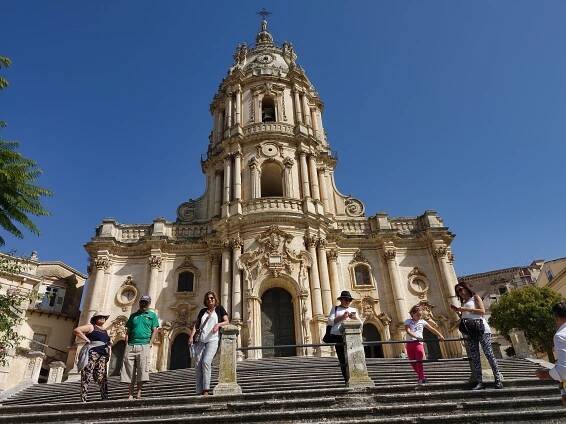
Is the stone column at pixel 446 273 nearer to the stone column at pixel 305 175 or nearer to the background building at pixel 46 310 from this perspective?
the stone column at pixel 305 175

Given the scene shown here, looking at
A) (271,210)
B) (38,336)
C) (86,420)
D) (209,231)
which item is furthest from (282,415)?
(38,336)

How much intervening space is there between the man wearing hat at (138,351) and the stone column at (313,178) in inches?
721

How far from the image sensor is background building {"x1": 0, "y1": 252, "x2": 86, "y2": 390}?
89.6 feet

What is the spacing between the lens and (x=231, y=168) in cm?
2789

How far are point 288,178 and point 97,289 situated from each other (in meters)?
13.4

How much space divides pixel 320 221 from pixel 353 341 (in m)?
16.0

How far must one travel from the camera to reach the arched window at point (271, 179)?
92.9ft

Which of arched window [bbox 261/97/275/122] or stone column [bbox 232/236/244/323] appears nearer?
stone column [bbox 232/236/244/323]

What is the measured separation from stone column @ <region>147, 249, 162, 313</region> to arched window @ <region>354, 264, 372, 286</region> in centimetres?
1219

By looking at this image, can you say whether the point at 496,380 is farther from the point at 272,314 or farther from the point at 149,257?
the point at 149,257

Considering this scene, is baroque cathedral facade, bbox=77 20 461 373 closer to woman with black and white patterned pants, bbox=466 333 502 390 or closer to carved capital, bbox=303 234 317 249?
carved capital, bbox=303 234 317 249

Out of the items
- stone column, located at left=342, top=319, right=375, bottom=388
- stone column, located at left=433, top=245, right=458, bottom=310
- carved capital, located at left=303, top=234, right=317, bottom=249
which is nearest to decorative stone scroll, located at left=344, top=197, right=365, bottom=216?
stone column, located at left=433, top=245, right=458, bottom=310

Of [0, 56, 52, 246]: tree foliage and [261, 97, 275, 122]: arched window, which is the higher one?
[261, 97, 275, 122]: arched window

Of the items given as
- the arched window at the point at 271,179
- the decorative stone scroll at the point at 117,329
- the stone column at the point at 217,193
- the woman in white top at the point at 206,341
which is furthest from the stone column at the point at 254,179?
the woman in white top at the point at 206,341
